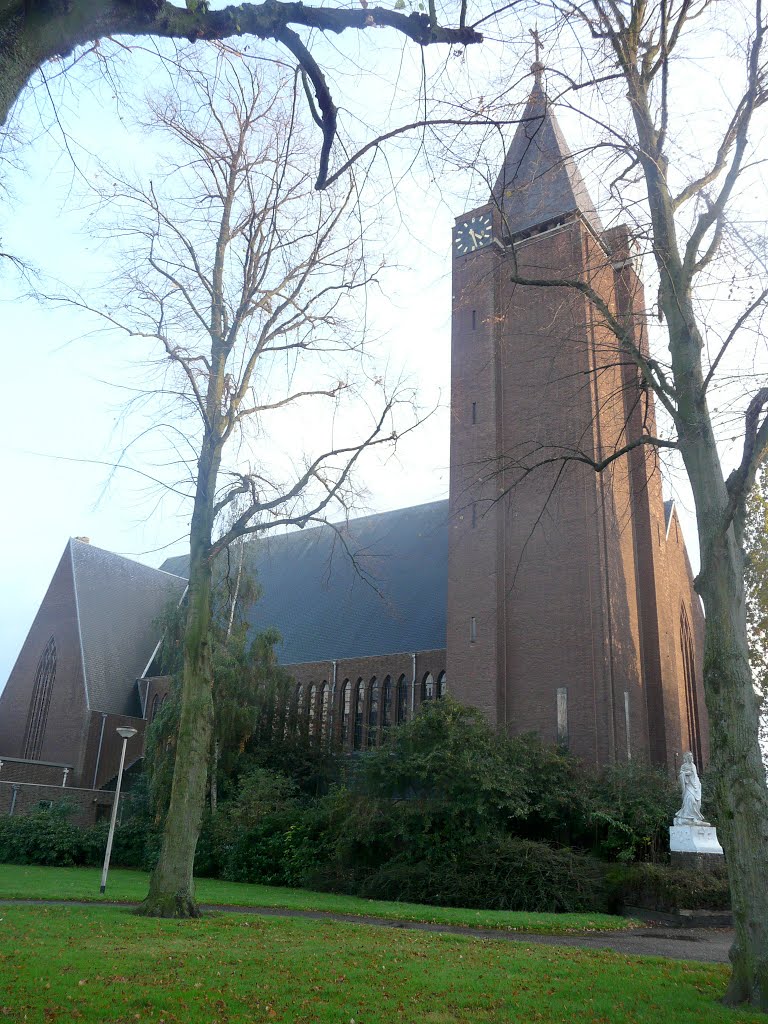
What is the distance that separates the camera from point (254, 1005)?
6258mm

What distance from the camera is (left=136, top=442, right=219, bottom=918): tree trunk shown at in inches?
456

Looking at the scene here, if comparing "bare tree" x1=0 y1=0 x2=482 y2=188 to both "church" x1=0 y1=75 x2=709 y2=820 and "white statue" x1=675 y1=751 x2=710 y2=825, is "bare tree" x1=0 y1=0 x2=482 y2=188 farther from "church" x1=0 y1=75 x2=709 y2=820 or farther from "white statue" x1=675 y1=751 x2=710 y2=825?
"white statue" x1=675 y1=751 x2=710 y2=825

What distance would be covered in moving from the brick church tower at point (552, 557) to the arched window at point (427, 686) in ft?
13.1

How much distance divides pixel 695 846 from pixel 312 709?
681 inches

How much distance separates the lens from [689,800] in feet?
59.0

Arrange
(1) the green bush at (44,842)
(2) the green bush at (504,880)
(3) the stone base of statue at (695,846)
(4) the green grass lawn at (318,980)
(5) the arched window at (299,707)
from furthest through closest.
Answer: (5) the arched window at (299,707) → (1) the green bush at (44,842) → (3) the stone base of statue at (695,846) → (2) the green bush at (504,880) → (4) the green grass lawn at (318,980)

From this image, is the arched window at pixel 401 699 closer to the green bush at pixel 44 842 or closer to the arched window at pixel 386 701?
the arched window at pixel 386 701

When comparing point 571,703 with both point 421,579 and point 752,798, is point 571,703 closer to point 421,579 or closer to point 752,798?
point 421,579

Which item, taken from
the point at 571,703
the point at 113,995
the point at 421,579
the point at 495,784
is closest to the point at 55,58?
the point at 113,995

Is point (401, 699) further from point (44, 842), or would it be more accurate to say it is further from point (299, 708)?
point (44, 842)

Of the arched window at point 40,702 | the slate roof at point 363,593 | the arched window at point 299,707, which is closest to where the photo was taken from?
the arched window at point 299,707

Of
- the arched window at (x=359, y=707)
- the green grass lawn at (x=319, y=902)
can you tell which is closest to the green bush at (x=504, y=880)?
the green grass lawn at (x=319, y=902)

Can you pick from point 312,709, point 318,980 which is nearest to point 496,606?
point 312,709

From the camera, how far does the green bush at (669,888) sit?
607 inches
